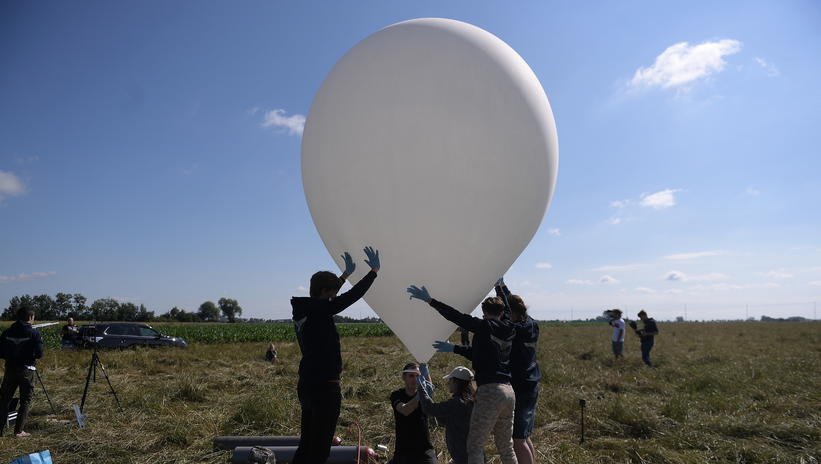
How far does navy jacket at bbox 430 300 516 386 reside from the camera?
3256mm

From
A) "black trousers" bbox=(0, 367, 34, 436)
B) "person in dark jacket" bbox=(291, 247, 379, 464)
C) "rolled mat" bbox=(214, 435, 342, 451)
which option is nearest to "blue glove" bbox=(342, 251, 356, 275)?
"person in dark jacket" bbox=(291, 247, 379, 464)

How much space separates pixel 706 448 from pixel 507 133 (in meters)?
4.10

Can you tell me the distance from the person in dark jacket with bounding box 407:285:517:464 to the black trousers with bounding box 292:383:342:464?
94cm

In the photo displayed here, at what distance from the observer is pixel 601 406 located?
6664 mm

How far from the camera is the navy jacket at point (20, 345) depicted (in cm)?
565

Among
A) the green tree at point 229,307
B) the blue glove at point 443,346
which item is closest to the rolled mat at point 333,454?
the blue glove at point 443,346

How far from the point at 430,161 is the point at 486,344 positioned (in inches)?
53.9

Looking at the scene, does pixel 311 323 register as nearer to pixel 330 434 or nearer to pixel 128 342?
pixel 330 434

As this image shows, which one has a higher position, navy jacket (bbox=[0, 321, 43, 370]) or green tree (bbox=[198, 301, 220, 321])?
navy jacket (bbox=[0, 321, 43, 370])

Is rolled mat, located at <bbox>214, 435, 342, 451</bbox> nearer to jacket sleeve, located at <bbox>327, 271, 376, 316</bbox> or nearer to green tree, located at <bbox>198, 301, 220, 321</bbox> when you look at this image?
jacket sleeve, located at <bbox>327, 271, 376, 316</bbox>

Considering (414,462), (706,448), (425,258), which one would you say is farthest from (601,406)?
(425,258)

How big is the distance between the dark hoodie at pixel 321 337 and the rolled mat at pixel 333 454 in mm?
1582

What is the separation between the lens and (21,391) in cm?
562

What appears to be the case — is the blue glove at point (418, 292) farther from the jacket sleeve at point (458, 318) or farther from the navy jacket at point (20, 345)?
the navy jacket at point (20, 345)
